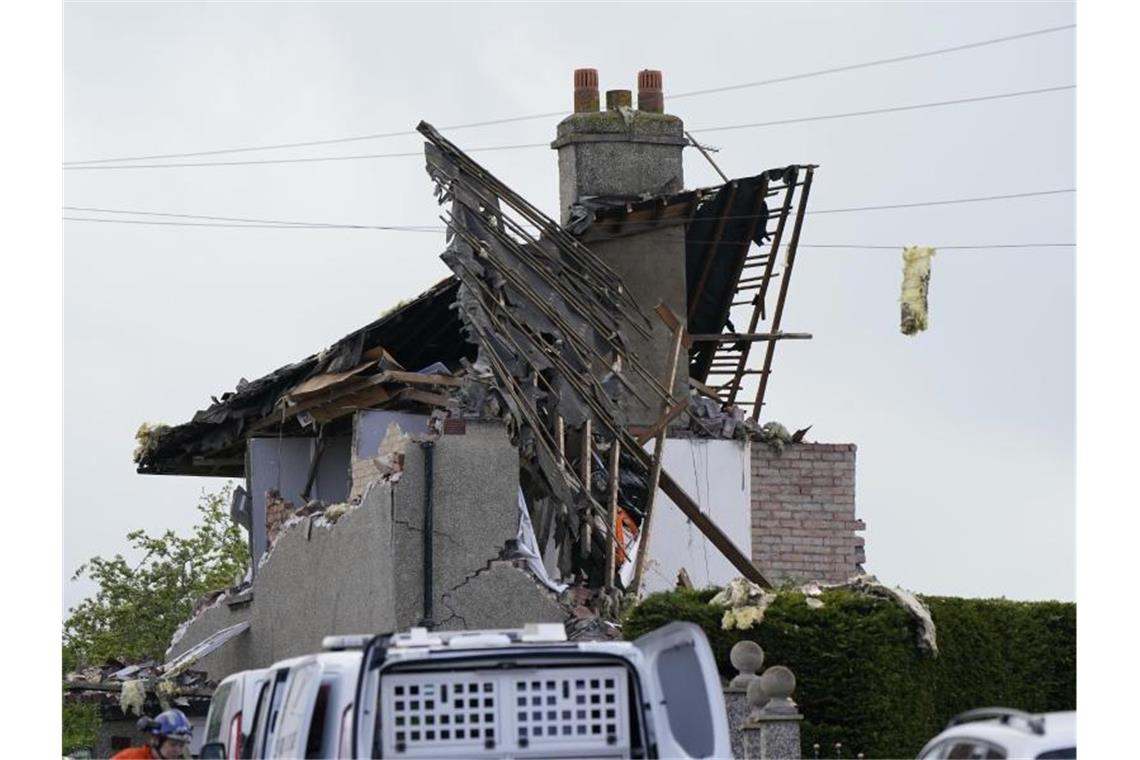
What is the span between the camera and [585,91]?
30734mm

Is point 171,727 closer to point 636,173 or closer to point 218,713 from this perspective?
point 218,713

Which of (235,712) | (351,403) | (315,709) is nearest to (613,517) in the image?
(351,403)

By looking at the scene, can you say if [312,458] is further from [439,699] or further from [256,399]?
[439,699]

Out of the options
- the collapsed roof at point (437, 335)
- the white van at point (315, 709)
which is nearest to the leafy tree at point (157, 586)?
the collapsed roof at point (437, 335)

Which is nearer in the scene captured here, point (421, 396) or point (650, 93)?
point (421, 396)

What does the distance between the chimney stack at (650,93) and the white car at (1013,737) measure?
814 inches

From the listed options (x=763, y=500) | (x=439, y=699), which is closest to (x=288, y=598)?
(x=763, y=500)

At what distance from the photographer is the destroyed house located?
22.9 metres

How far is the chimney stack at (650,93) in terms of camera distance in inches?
1203

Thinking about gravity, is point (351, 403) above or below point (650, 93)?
below

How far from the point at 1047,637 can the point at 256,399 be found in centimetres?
1087

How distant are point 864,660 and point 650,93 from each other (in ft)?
44.2

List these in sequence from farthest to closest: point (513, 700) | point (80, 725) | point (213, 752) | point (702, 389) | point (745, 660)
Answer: point (80, 725) → point (702, 389) → point (745, 660) → point (213, 752) → point (513, 700)

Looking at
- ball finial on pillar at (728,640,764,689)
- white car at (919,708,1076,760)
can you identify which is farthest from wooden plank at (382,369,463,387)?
white car at (919,708,1076,760)
